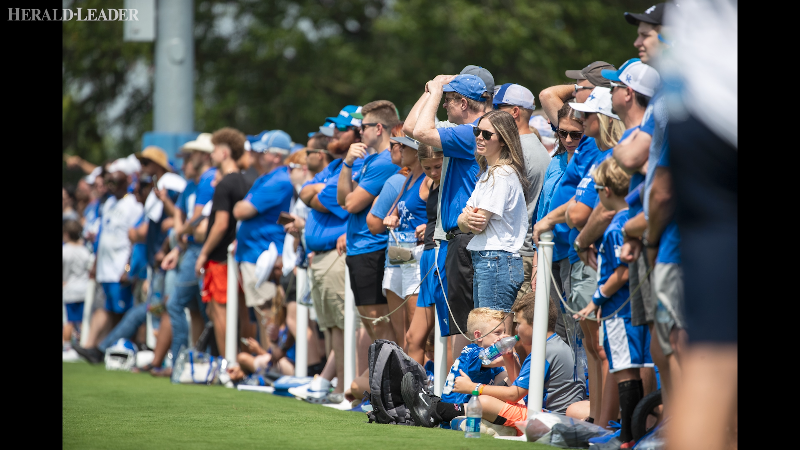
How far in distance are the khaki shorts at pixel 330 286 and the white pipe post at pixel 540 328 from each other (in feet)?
9.59

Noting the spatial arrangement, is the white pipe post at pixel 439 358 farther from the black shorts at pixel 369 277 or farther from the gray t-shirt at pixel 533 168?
the black shorts at pixel 369 277

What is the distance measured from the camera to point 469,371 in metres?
6.00

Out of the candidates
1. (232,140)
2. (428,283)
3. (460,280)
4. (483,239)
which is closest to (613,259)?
(483,239)

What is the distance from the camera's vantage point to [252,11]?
2581 cm

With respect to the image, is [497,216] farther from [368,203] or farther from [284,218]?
[284,218]

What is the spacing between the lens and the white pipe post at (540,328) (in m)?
5.38

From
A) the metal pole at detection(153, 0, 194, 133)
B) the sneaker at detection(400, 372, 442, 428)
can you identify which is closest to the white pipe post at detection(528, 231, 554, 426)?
the sneaker at detection(400, 372, 442, 428)

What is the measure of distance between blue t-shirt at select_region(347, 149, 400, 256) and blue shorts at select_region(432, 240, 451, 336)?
3.37 feet

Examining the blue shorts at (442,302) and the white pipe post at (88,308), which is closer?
the blue shorts at (442,302)

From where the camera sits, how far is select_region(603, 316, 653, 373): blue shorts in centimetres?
468

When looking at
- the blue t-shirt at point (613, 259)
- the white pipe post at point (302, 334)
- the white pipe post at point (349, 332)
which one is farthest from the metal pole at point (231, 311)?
the blue t-shirt at point (613, 259)

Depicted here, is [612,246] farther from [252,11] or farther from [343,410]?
[252,11]
